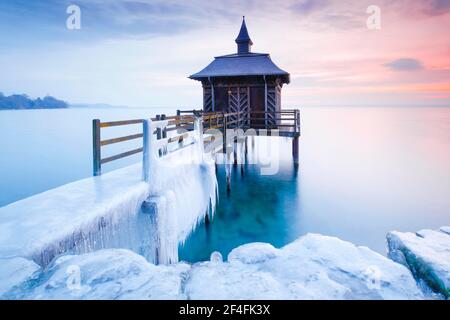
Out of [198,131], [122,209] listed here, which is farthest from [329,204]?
[122,209]

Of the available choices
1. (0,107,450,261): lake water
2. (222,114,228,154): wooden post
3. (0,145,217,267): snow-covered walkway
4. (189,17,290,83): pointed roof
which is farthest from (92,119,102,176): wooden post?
(189,17,290,83): pointed roof

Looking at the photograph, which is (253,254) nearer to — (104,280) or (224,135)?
(104,280)

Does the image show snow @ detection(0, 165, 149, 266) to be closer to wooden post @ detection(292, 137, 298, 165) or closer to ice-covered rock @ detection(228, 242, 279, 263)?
ice-covered rock @ detection(228, 242, 279, 263)

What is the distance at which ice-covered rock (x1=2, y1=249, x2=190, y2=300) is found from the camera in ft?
9.45

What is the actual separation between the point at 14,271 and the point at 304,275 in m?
3.02

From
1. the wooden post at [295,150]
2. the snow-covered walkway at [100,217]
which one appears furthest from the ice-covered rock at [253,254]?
the wooden post at [295,150]

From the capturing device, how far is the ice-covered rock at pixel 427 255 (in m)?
3.36

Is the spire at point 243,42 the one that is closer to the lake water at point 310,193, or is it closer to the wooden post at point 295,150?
the wooden post at point 295,150

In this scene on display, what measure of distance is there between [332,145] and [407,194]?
2447 centimetres

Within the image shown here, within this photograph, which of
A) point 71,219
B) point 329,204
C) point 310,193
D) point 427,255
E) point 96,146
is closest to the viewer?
point 427,255

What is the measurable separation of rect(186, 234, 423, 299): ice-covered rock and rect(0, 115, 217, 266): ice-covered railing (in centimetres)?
200

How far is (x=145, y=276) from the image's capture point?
127 inches

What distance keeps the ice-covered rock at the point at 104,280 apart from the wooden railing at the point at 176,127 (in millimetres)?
3602

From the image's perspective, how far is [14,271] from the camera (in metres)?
3.30
